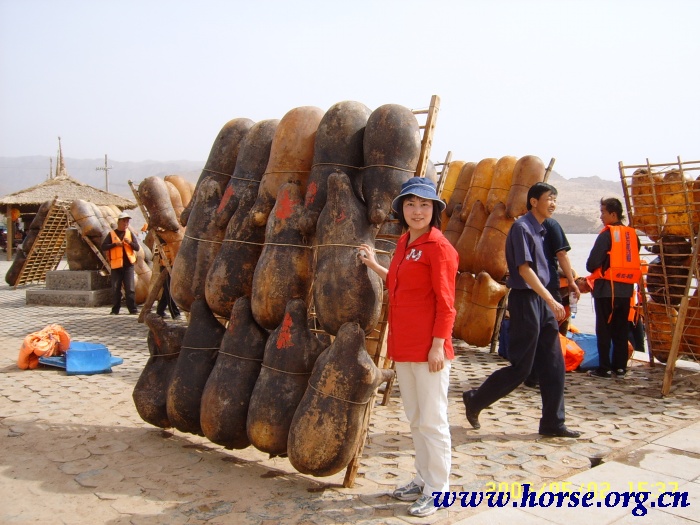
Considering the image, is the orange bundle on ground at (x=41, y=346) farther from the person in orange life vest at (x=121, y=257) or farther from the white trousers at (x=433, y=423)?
the white trousers at (x=433, y=423)

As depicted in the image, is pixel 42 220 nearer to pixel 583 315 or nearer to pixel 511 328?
pixel 583 315

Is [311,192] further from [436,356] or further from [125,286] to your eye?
[125,286]

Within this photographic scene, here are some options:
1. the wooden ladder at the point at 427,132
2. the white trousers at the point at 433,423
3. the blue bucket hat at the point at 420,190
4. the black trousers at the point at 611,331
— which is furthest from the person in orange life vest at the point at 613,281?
the white trousers at the point at 433,423

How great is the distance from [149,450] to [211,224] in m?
1.61

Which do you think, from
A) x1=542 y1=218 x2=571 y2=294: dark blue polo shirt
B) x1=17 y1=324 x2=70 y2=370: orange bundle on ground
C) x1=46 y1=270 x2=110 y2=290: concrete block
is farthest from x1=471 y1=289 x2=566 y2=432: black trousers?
x1=46 y1=270 x2=110 y2=290: concrete block

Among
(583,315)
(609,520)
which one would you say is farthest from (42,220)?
(609,520)

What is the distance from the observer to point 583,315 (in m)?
11.6

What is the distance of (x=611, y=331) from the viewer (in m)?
6.87

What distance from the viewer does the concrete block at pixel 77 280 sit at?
1264cm

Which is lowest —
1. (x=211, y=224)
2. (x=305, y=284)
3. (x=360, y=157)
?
(x=305, y=284)

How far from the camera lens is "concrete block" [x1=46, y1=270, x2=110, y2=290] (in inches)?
498

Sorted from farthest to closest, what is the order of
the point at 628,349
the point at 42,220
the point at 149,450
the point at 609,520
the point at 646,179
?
the point at 42,220 < the point at 628,349 < the point at 646,179 < the point at 149,450 < the point at 609,520

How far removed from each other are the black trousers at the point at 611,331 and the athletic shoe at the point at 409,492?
13.8 feet

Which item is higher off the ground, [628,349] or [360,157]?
[360,157]
